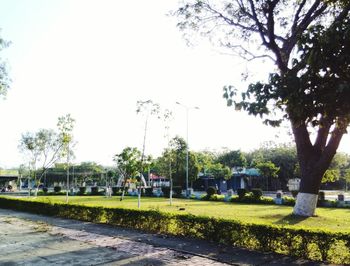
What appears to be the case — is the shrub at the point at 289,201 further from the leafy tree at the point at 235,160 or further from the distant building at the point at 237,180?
the leafy tree at the point at 235,160

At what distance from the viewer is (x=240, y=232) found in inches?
416

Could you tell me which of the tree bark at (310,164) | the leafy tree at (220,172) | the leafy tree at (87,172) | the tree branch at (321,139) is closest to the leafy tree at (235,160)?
the leafy tree at (220,172)

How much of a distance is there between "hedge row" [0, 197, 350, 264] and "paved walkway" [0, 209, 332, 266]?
43 centimetres

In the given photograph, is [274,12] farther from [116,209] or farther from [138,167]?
[138,167]

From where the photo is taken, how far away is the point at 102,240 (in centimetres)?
1195

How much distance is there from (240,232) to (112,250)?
359 centimetres

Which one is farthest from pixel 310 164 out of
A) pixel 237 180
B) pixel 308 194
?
pixel 237 180

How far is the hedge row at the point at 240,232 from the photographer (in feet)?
29.2

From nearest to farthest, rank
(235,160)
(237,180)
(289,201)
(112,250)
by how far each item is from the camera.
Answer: (112,250)
(289,201)
(237,180)
(235,160)

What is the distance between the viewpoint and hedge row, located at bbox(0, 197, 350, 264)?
891cm

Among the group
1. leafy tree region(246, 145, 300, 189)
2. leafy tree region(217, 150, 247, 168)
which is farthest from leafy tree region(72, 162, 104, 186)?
leafy tree region(246, 145, 300, 189)

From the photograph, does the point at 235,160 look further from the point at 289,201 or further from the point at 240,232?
the point at 240,232

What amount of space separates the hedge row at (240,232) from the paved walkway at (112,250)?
0.43 metres

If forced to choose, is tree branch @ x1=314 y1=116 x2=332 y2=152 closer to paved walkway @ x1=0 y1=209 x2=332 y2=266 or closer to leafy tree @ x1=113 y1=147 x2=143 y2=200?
paved walkway @ x1=0 y1=209 x2=332 y2=266
